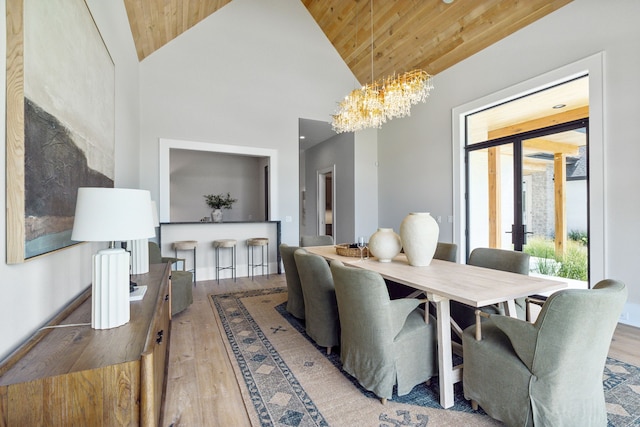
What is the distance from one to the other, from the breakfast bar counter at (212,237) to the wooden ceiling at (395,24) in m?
2.80

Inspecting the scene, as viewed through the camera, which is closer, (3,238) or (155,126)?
(3,238)

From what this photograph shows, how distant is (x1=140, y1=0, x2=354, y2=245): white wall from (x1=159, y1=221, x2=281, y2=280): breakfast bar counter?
1.18 feet

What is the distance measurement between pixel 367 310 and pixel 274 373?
923mm

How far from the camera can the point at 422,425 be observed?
166 centimetres

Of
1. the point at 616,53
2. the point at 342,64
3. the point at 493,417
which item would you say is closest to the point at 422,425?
the point at 493,417

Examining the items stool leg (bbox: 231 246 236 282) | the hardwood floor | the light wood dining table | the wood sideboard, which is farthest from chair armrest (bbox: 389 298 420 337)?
stool leg (bbox: 231 246 236 282)

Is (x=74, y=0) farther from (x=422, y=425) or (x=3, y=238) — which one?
(x=422, y=425)

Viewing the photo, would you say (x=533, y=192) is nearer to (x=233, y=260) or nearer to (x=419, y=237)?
(x=419, y=237)

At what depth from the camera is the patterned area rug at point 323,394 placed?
172 centimetres

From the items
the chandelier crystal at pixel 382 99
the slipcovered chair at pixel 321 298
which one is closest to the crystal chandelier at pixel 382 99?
the chandelier crystal at pixel 382 99

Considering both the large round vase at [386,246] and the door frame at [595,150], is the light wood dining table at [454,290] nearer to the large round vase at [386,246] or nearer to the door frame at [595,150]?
the large round vase at [386,246]

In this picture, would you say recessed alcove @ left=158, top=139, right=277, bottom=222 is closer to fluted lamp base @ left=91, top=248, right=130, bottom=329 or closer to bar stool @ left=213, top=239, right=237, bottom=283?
bar stool @ left=213, top=239, right=237, bottom=283

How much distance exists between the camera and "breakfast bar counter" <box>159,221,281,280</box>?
5.00m

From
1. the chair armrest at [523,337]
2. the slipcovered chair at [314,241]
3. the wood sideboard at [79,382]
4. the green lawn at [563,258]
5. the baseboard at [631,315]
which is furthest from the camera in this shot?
the slipcovered chair at [314,241]
